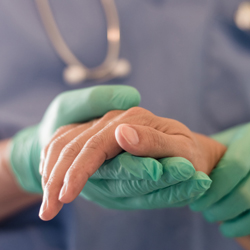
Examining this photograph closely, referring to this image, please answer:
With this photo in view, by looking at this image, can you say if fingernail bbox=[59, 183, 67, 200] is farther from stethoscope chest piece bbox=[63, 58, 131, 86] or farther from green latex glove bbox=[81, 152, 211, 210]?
stethoscope chest piece bbox=[63, 58, 131, 86]

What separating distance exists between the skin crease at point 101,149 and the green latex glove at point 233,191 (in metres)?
0.05

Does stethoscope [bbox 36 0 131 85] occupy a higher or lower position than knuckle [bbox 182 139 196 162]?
higher

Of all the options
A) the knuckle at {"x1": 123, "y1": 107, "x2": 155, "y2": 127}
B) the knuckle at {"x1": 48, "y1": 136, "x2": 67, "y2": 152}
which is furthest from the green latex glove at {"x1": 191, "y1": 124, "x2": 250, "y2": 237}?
the knuckle at {"x1": 48, "y1": 136, "x2": 67, "y2": 152}

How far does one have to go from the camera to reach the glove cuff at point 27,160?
59 cm

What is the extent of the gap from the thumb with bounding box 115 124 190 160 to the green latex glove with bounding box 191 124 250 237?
0.12m

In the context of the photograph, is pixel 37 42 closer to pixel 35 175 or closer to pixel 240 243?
pixel 35 175

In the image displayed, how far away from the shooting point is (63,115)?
54cm

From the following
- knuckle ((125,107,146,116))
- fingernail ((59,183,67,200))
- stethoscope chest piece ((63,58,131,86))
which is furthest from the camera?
stethoscope chest piece ((63,58,131,86))

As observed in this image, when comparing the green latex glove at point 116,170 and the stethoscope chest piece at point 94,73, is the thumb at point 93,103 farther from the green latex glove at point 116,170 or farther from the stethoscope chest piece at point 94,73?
the stethoscope chest piece at point 94,73

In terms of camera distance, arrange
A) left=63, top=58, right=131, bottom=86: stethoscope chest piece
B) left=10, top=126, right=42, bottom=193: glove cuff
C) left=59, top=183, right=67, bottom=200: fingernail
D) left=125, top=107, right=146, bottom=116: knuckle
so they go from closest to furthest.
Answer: left=59, top=183, right=67, bottom=200: fingernail, left=125, top=107, right=146, bottom=116: knuckle, left=10, top=126, right=42, bottom=193: glove cuff, left=63, top=58, right=131, bottom=86: stethoscope chest piece

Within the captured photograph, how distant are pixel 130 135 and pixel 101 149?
50mm

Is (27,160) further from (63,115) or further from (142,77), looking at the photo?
(142,77)

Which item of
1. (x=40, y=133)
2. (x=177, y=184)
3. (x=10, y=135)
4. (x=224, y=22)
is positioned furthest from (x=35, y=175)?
(x=224, y=22)

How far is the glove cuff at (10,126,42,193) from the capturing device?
59 centimetres
